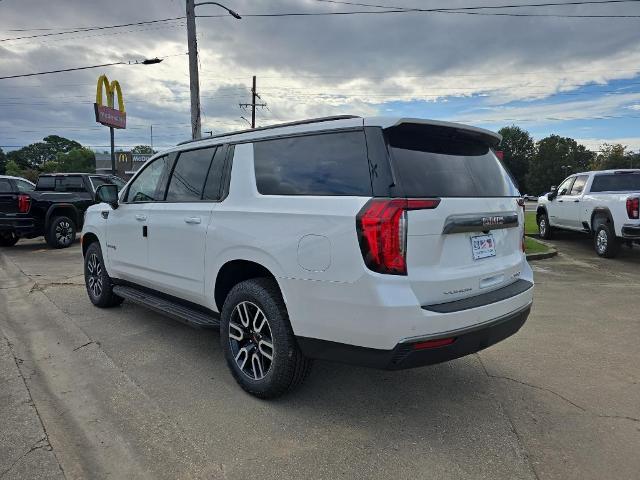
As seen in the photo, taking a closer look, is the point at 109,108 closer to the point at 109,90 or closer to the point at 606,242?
the point at 109,90

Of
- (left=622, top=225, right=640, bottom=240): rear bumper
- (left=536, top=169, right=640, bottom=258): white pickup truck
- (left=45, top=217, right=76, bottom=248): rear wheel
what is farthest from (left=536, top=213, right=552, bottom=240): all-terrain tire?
(left=45, top=217, right=76, bottom=248): rear wheel

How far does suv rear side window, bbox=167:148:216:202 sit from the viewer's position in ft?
13.1

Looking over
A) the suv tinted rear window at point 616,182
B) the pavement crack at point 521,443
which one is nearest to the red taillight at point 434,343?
the pavement crack at point 521,443

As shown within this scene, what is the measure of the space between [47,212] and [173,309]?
352 inches

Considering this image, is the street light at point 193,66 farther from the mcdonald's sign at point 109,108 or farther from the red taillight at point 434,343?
the red taillight at point 434,343

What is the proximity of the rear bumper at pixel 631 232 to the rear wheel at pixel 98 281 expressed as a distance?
358 inches

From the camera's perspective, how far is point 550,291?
6.83 metres

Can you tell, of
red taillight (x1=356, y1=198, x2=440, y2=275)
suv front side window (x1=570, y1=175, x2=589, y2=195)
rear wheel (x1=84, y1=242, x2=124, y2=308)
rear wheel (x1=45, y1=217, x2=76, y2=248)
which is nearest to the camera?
red taillight (x1=356, y1=198, x2=440, y2=275)

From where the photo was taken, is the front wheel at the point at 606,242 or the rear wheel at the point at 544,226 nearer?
the front wheel at the point at 606,242

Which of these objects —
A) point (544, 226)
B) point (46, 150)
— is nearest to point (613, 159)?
point (544, 226)

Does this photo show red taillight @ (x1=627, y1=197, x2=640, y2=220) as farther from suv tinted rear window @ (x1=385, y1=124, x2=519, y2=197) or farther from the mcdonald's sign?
the mcdonald's sign

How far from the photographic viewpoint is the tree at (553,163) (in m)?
95.9

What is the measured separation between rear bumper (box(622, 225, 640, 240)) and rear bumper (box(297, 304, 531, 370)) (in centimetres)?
771

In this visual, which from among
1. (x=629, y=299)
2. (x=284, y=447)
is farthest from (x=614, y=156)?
(x=284, y=447)
